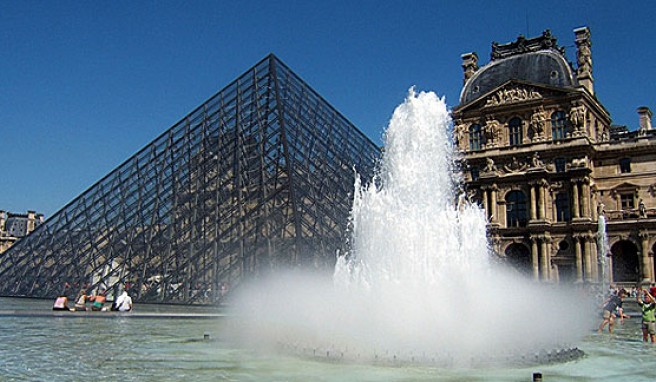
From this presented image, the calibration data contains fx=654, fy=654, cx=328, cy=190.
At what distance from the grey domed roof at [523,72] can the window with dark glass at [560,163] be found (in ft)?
15.0

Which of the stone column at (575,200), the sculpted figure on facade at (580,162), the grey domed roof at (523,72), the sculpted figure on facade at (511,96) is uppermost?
the grey domed roof at (523,72)

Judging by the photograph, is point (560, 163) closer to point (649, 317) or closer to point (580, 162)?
point (580, 162)

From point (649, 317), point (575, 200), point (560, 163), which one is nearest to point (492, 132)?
point (560, 163)

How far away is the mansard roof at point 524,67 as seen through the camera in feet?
132

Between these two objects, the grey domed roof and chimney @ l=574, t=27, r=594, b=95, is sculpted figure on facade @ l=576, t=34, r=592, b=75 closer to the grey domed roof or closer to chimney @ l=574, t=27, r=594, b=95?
chimney @ l=574, t=27, r=594, b=95

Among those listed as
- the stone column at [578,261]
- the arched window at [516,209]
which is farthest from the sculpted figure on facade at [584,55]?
the stone column at [578,261]

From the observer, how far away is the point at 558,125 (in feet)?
128

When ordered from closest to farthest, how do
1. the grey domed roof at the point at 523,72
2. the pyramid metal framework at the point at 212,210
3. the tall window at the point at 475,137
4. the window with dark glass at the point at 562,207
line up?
the pyramid metal framework at the point at 212,210
the window with dark glass at the point at 562,207
the grey domed roof at the point at 523,72
the tall window at the point at 475,137

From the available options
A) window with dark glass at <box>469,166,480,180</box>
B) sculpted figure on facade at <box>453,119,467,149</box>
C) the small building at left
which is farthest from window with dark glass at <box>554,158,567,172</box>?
the small building at left

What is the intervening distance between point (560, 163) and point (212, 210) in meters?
22.7

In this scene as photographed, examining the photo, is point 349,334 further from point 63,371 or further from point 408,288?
point 63,371

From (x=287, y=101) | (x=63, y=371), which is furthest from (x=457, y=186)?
(x=63, y=371)

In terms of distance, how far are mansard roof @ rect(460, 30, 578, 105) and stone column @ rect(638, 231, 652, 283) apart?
9616 millimetres

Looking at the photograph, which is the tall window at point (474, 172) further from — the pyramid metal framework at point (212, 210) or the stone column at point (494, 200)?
the pyramid metal framework at point (212, 210)
